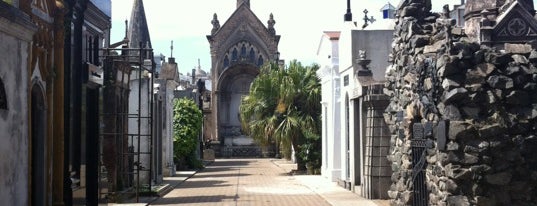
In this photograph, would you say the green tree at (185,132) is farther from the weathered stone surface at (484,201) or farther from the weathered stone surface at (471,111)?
the weathered stone surface at (484,201)

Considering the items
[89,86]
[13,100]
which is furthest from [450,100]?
[89,86]

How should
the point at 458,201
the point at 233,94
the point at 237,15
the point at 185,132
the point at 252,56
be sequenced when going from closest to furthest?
the point at 458,201 → the point at 185,132 → the point at 233,94 → the point at 252,56 → the point at 237,15

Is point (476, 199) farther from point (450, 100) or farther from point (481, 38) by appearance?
point (481, 38)

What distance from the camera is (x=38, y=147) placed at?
1216cm

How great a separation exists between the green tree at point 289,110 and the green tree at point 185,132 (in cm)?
301

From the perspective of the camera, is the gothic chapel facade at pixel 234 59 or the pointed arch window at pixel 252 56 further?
the pointed arch window at pixel 252 56

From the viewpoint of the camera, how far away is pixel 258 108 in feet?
120

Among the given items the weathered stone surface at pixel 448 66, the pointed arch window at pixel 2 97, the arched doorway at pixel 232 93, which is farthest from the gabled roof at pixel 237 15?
the pointed arch window at pixel 2 97

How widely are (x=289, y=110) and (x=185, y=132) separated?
21.1 ft

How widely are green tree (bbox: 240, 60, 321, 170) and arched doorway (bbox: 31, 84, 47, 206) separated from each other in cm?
2130

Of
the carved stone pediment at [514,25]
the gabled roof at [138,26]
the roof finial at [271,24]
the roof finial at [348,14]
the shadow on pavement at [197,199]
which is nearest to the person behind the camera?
the shadow on pavement at [197,199]

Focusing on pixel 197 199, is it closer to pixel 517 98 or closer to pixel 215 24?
pixel 517 98

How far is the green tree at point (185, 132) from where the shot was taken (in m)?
38.5

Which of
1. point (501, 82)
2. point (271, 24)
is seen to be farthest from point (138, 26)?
point (501, 82)
